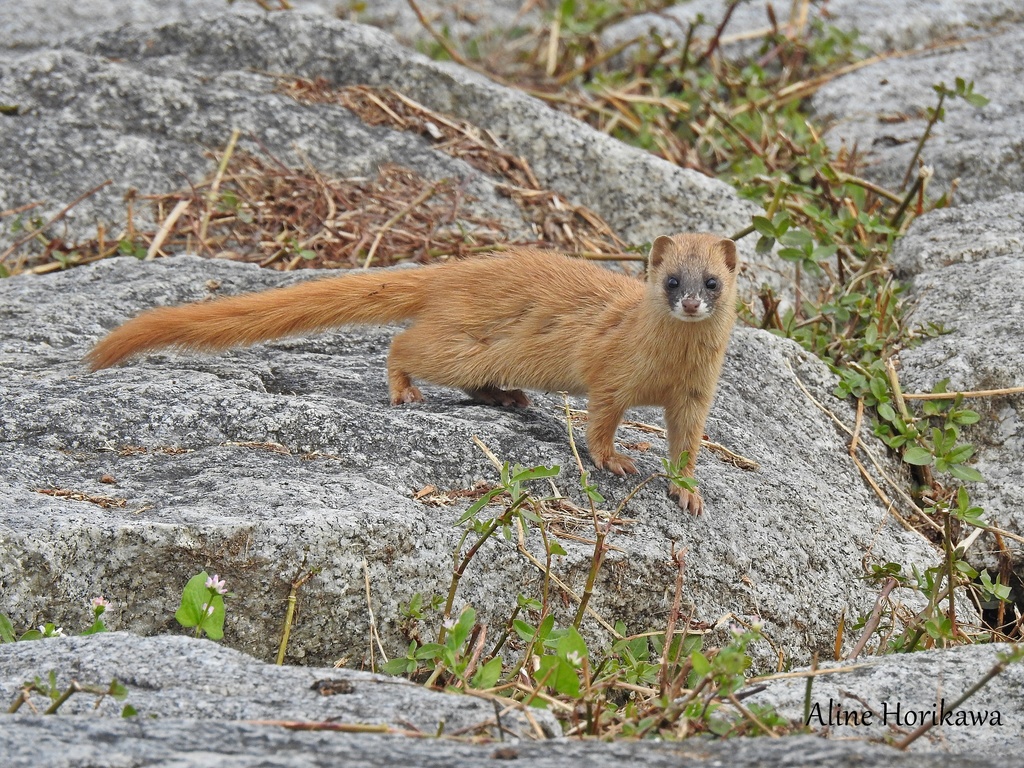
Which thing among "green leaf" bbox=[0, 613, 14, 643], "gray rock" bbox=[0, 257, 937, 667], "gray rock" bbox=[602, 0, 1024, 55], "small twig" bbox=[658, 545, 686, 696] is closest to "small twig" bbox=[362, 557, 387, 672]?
"gray rock" bbox=[0, 257, 937, 667]

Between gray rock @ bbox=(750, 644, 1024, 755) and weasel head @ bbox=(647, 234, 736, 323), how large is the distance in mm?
1223

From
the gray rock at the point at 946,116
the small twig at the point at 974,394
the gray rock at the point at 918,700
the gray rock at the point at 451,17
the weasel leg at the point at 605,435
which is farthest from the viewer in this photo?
the gray rock at the point at 451,17

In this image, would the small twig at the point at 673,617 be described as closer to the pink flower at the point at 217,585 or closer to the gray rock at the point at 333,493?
the gray rock at the point at 333,493

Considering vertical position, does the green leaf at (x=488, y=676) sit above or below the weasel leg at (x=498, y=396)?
below

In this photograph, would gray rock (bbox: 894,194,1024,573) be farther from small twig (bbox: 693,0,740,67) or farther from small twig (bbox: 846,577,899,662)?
small twig (bbox: 693,0,740,67)

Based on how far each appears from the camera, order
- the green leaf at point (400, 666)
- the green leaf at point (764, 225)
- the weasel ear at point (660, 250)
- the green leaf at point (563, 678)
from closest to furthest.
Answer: the green leaf at point (563, 678)
the green leaf at point (400, 666)
the weasel ear at point (660, 250)
the green leaf at point (764, 225)

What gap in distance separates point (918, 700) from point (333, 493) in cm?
147

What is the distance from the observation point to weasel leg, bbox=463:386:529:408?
4223mm

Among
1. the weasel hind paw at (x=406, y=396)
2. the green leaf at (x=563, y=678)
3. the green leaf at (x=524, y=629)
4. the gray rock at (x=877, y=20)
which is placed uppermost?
the gray rock at (x=877, y=20)

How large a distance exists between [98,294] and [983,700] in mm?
3329

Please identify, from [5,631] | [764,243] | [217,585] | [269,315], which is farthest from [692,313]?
[5,631]

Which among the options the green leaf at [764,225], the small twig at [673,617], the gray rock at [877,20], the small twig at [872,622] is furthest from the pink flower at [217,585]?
the gray rock at [877,20]

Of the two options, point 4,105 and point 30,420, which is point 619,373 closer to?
point 30,420

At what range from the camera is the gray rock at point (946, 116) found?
5.91m
